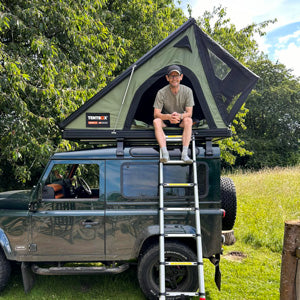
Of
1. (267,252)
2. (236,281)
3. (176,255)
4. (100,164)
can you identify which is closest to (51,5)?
(100,164)

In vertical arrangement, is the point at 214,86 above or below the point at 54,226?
above

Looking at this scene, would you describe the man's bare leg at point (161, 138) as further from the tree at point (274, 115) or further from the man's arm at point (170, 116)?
the tree at point (274, 115)

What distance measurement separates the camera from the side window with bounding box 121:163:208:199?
371 centimetres

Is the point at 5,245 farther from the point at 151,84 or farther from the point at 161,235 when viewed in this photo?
the point at 151,84

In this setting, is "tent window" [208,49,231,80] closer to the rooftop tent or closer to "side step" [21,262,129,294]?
the rooftop tent

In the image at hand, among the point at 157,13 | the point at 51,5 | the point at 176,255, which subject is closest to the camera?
the point at 176,255

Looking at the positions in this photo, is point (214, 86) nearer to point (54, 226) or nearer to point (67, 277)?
point (54, 226)

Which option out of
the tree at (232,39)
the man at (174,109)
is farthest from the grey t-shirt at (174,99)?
the tree at (232,39)

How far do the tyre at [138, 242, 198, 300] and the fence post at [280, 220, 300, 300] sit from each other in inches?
48.7

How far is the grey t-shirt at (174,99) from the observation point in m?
4.01

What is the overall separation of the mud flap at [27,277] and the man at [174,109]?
7.54 feet

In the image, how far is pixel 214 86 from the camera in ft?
13.0

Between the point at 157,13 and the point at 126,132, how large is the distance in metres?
8.40

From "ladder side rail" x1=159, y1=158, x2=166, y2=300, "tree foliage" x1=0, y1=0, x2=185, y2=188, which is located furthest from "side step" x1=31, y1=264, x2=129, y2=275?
"tree foliage" x1=0, y1=0, x2=185, y2=188
